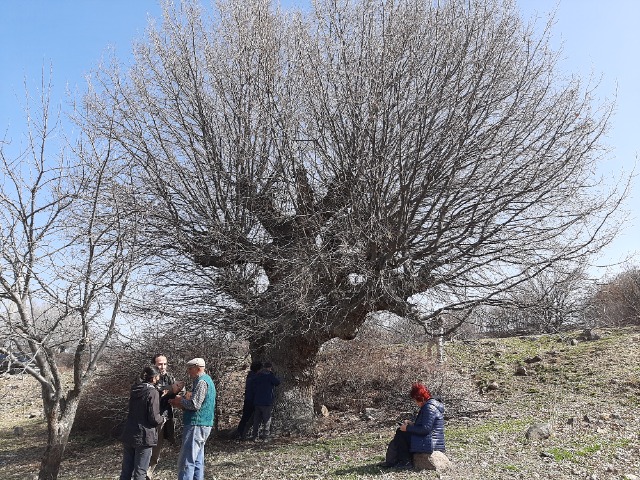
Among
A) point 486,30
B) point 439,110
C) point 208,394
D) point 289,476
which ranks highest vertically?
point 486,30

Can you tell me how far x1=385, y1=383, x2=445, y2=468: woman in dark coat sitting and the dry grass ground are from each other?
28cm

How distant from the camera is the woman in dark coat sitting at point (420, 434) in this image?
700 centimetres

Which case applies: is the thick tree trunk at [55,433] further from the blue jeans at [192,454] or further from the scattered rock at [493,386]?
the scattered rock at [493,386]

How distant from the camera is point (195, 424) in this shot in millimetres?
6277

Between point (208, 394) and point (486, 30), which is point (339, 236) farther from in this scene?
point (486, 30)

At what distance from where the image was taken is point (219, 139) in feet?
33.1

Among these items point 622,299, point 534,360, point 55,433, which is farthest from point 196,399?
point 622,299

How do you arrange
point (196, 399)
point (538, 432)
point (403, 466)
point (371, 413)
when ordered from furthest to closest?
point (371, 413)
point (538, 432)
point (403, 466)
point (196, 399)

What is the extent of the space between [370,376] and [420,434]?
6.06m

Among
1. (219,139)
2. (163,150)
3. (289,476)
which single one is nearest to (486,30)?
(219,139)

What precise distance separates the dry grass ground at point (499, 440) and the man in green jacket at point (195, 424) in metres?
1.69

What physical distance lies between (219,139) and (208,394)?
17.2 ft

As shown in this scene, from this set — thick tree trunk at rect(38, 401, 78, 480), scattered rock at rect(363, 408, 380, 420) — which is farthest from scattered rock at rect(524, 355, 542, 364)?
thick tree trunk at rect(38, 401, 78, 480)

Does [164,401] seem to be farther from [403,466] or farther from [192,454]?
[403,466]
